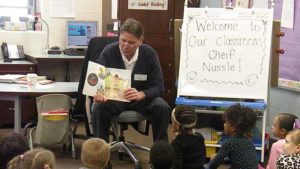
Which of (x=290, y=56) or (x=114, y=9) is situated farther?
(x=114, y=9)

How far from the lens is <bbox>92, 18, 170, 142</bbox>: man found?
3518 millimetres

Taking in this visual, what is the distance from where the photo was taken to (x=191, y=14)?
154 inches

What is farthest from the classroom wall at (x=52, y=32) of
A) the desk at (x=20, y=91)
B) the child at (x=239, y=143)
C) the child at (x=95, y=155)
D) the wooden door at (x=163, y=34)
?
the child at (x=95, y=155)

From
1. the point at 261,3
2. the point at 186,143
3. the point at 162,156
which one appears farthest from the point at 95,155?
the point at 261,3

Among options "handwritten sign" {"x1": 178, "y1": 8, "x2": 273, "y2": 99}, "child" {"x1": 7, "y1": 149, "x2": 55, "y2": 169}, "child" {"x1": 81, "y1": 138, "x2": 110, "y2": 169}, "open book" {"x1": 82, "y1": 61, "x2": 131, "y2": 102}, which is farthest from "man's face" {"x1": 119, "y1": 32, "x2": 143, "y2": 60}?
"child" {"x1": 7, "y1": 149, "x2": 55, "y2": 169}

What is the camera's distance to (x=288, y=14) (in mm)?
4246

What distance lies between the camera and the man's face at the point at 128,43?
11.6 feet

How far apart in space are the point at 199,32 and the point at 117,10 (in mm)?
1748

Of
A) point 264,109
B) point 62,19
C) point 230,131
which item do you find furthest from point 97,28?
point 230,131

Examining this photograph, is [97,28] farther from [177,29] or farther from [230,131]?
[230,131]

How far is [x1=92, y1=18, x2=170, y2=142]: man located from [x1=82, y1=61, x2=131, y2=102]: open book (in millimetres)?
52

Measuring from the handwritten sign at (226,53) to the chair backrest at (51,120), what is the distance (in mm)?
958

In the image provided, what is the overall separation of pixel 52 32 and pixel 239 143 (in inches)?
A: 139

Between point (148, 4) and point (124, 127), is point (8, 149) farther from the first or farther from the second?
point (148, 4)
